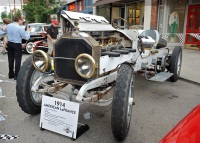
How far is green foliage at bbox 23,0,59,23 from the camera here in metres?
32.1

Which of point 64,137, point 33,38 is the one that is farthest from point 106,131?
point 33,38

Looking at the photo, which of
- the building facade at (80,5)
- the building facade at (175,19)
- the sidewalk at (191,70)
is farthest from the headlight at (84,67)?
the building facade at (80,5)

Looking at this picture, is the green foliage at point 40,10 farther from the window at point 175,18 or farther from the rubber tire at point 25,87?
the rubber tire at point 25,87

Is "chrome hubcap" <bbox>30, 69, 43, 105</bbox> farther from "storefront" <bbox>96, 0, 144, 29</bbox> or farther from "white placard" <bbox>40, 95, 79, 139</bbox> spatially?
"storefront" <bbox>96, 0, 144, 29</bbox>

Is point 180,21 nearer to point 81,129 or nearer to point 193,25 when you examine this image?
point 193,25

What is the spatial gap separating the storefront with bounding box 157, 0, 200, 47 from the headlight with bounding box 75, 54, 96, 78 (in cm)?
1073

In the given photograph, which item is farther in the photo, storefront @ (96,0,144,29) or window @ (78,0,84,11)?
window @ (78,0,84,11)

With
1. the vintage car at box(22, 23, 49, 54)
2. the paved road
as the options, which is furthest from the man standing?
the vintage car at box(22, 23, 49, 54)

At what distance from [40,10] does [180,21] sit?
2448 centimetres

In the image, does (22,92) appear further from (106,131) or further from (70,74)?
(106,131)

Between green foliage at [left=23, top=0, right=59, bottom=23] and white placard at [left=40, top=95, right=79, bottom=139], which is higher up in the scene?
green foliage at [left=23, top=0, right=59, bottom=23]

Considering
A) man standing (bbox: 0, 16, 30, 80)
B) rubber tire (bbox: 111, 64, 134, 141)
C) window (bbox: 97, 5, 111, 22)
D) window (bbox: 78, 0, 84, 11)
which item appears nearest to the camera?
rubber tire (bbox: 111, 64, 134, 141)

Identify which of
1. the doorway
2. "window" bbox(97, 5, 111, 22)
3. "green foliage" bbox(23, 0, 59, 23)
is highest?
"green foliage" bbox(23, 0, 59, 23)

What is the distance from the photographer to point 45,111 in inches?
125
